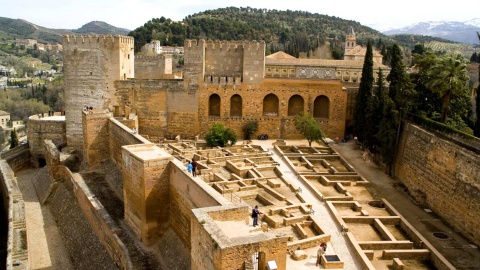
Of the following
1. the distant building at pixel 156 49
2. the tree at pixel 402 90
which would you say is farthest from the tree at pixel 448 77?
the distant building at pixel 156 49

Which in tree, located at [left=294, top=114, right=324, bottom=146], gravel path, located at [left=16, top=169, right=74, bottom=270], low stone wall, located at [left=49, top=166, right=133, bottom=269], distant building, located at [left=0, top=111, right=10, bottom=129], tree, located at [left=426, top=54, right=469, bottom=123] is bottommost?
distant building, located at [left=0, top=111, right=10, bottom=129]

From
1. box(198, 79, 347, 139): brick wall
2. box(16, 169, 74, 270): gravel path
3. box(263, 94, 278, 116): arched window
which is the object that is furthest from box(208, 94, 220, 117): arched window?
box(16, 169, 74, 270): gravel path

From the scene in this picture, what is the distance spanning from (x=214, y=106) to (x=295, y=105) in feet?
15.6

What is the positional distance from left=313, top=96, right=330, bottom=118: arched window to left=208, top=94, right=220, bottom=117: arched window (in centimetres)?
568

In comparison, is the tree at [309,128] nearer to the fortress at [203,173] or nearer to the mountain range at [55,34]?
the fortress at [203,173]

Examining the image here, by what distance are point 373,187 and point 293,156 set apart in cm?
476

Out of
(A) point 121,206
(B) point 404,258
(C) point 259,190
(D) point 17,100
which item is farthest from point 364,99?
(D) point 17,100

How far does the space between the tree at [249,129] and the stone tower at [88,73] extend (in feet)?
24.1

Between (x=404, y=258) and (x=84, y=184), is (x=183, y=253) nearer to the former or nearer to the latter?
(x=404, y=258)

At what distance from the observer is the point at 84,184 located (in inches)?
699

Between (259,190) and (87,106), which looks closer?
(259,190)

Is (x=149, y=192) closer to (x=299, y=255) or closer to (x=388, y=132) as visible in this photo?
(x=299, y=255)

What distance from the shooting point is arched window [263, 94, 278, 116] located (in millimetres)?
26258

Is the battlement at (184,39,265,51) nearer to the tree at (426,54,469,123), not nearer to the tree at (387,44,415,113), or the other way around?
the tree at (387,44,415,113)
